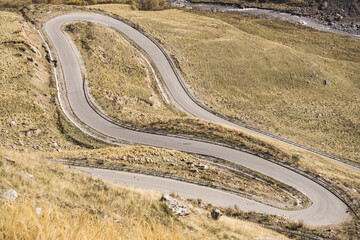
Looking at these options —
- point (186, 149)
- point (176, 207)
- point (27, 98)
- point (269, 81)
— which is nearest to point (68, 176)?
point (176, 207)

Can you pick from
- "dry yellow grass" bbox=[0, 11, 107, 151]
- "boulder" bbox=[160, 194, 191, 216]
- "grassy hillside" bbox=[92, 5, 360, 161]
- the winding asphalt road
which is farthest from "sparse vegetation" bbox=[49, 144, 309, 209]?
"grassy hillside" bbox=[92, 5, 360, 161]

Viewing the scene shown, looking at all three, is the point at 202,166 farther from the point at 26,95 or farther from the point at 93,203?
the point at 26,95

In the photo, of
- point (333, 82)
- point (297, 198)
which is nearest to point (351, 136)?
point (333, 82)

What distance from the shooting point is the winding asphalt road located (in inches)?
1030

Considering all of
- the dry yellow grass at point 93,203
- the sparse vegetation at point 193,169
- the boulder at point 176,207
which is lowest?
the sparse vegetation at point 193,169

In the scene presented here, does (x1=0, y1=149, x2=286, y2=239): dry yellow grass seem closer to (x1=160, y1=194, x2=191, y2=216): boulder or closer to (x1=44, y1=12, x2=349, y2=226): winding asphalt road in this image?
(x1=160, y1=194, x2=191, y2=216): boulder

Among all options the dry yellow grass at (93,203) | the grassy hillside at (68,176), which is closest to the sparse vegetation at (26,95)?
the grassy hillside at (68,176)

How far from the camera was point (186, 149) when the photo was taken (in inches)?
1347

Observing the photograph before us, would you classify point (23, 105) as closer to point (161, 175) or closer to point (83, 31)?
point (161, 175)

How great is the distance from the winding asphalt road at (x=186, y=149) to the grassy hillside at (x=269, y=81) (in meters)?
5.57

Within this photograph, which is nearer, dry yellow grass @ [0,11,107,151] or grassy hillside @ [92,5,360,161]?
dry yellow grass @ [0,11,107,151]

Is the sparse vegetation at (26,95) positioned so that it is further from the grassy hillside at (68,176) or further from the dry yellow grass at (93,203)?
the dry yellow grass at (93,203)

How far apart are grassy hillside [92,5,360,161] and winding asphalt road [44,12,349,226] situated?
5.57m

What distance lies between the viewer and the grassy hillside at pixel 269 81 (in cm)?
5375
